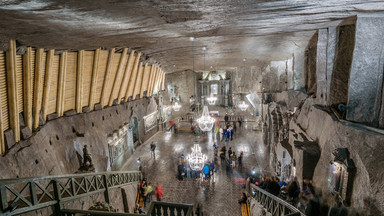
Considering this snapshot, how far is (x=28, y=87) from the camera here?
187 inches

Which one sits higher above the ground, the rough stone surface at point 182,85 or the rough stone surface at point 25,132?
the rough stone surface at point 25,132

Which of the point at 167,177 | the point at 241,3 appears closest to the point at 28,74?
the point at 241,3

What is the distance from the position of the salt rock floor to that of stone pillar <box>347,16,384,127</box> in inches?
209

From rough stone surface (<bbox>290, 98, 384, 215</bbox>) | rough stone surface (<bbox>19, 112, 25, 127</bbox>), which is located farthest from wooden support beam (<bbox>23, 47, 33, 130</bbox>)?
rough stone surface (<bbox>290, 98, 384, 215</bbox>)

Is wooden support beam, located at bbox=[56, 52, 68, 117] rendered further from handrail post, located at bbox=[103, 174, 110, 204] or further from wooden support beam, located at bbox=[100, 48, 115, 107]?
handrail post, located at bbox=[103, 174, 110, 204]

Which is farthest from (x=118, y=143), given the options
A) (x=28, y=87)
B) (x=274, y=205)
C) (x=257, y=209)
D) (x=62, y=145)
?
(x=274, y=205)

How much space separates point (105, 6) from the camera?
2.87 meters

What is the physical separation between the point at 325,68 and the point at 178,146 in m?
10.1

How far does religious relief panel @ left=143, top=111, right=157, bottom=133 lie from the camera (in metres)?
14.7

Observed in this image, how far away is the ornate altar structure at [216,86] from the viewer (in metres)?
26.4

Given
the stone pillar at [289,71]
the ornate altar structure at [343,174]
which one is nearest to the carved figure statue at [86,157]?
the ornate altar structure at [343,174]

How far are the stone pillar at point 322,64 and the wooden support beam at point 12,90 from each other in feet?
27.6

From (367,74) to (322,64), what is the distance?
5.21 ft

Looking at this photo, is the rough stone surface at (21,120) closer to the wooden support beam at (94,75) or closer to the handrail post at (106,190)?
the wooden support beam at (94,75)
